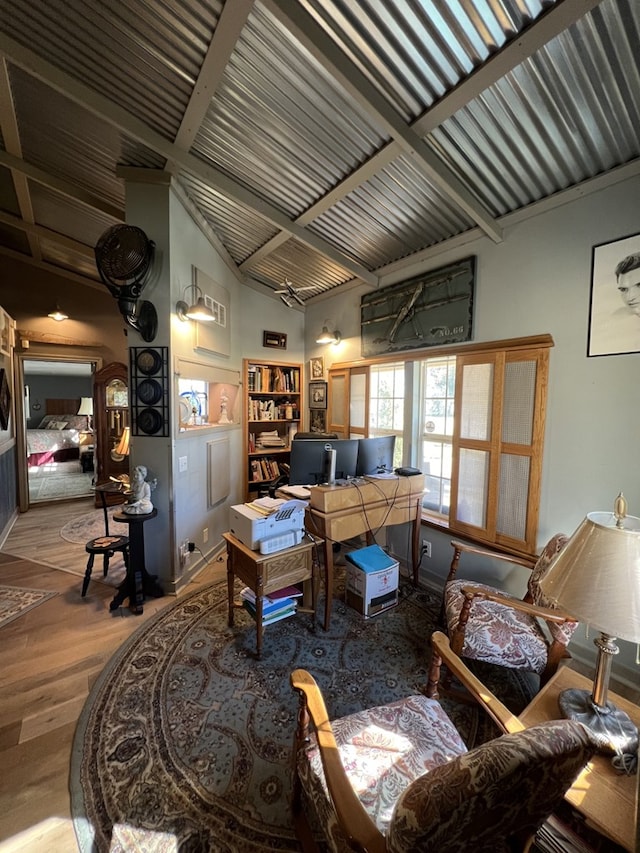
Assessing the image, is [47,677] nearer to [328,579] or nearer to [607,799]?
[328,579]

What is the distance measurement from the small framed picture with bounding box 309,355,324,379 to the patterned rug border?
10.8ft

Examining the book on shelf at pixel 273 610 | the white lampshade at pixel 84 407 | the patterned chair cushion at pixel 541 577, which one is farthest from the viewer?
the white lampshade at pixel 84 407

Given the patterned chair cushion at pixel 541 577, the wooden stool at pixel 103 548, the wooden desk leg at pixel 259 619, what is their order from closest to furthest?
1. the patterned chair cushion at pixel 541 577
2. the wooden desk leg at pixel 259 619
3. the wooden stool at pixel 103 548

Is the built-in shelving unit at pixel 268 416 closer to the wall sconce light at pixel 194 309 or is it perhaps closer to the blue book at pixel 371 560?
the wall sconce light at pixel 194 309

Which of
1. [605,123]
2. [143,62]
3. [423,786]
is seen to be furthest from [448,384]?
[143,62]

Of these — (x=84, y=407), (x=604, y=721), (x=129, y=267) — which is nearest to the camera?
(x=604, y=721)

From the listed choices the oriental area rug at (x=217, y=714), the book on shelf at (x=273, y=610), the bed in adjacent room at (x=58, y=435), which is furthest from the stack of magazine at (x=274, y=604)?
the bed in adjacent room at (x=58, y=435)

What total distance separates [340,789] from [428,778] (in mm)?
299

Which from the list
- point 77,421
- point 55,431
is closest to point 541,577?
point 55,431

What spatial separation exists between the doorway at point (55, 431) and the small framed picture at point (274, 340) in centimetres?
274

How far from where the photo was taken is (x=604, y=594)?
981 millimetres

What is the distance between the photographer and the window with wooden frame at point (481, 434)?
2162 millimetres

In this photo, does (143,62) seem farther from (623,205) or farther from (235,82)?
(623,205)

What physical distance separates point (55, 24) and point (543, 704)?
3.63 metres
